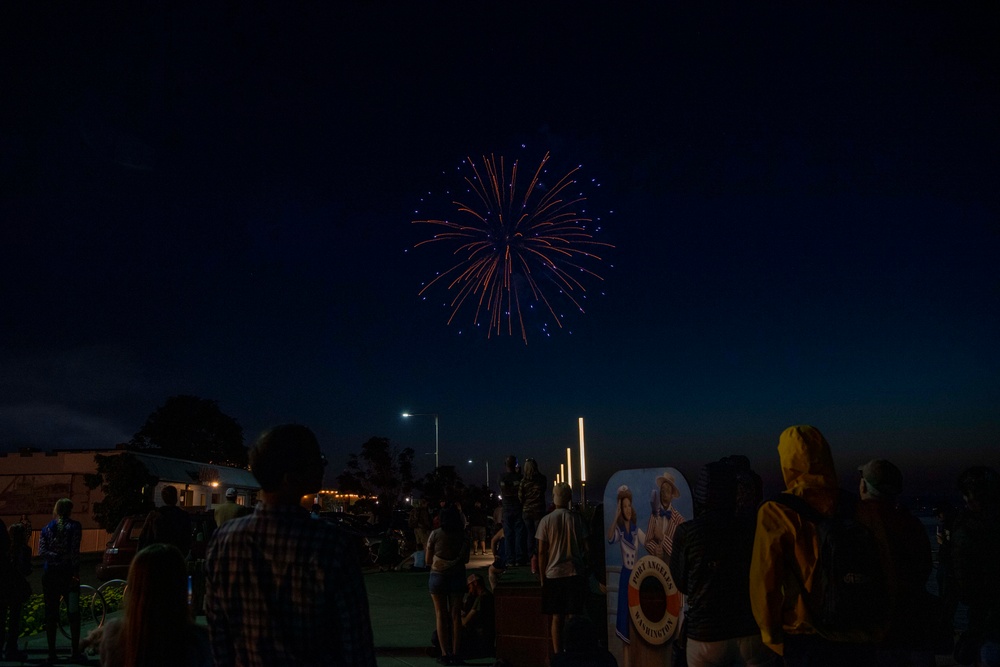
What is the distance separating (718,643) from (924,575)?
1.18m

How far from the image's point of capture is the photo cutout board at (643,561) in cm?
666

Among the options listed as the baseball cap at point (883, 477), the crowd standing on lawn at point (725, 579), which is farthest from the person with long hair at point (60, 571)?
the baseball cap at point (883, 477)

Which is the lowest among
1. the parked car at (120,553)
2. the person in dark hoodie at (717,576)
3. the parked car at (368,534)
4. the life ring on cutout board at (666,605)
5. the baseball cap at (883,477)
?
the parked car at (368,534)

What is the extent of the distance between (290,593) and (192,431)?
88738mm

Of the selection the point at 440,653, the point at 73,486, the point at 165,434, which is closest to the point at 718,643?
the point at 440,653

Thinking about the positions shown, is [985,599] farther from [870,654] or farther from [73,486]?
[73,486]

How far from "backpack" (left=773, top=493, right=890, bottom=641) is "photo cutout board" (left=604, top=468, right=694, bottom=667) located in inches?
117

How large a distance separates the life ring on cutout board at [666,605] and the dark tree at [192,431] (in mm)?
80918

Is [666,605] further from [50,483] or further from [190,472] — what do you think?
[50,483]

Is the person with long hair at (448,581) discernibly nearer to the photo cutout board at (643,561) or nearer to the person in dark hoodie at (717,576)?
the photo cutout board at (643,561)

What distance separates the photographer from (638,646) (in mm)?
6812

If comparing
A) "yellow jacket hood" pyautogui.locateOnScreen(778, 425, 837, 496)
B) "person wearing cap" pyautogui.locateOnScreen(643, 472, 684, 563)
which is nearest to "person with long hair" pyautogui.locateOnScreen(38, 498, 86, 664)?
"person wearing cap" pyautogui.locateOnScreen(643, 472, 684, 563)

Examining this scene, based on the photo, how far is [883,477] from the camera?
422 centimetres

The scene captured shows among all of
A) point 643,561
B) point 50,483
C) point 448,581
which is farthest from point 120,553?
point 50,483
